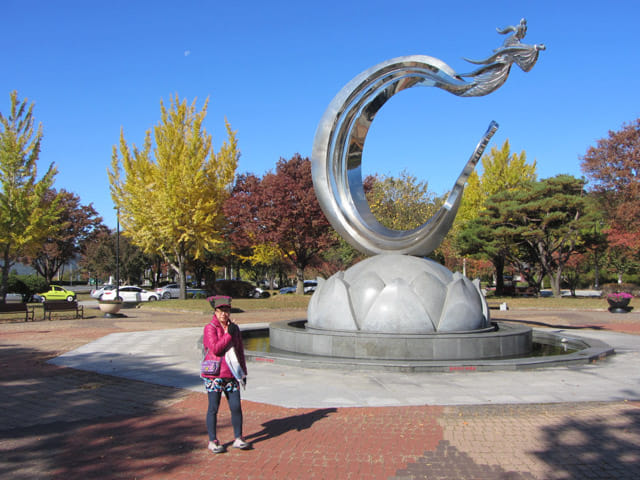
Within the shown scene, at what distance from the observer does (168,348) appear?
43.8ft

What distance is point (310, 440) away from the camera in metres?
5.82

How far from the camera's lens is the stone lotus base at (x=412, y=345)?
10.1 metres

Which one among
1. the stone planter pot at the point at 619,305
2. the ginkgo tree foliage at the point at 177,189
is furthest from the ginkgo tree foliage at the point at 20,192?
the stone planter pot at the point at 619,305

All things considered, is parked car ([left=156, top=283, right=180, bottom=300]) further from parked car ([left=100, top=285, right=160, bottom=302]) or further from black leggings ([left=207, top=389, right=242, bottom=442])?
black leggings ([left=207, top=389, right=242, bottom=442])

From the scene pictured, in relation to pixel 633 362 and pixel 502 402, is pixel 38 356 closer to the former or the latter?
pixel 502 402

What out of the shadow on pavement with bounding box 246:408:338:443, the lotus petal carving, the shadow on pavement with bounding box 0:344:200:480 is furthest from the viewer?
the lotus petal carving

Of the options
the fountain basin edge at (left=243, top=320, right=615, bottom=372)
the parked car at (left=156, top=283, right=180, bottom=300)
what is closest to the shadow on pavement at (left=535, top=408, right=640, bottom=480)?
the fountain basin edge at (left=243, top=320, right=615, bottom=372)

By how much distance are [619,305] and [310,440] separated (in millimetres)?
26876

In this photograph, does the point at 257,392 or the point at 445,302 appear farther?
the point at 445,302

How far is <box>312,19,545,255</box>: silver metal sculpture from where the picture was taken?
1159 centimetres

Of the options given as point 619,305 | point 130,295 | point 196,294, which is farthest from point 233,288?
point 619,305

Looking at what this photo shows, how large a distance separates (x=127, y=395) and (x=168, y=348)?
17.4 feet

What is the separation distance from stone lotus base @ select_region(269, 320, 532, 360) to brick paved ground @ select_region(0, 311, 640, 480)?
2.99 metres

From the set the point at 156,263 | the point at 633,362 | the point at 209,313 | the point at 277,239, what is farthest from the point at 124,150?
the point at 633,362
